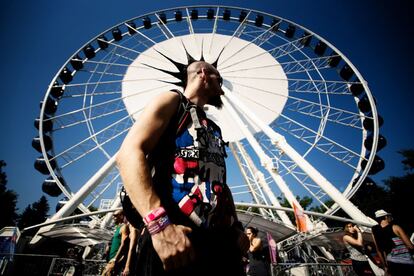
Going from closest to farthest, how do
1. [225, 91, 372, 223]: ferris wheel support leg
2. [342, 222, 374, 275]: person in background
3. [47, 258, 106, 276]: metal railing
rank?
[342, 222, 374, 275]: person in background, [225, 91, 372, 223]: ferris wheel support leg, [47, 258, 106, 276]: metal railing

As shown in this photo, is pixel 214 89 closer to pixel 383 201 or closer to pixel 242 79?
pixel 242 79

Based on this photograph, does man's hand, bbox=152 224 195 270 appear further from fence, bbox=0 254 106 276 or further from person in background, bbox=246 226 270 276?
fence, bbox=0 254 106 276

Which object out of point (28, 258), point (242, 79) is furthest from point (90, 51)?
point (28, 258)

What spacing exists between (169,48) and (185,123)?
56.9ft

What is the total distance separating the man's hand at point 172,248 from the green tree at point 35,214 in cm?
6493

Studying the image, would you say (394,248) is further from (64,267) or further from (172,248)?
(64,267)

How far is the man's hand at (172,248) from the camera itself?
0.93 metres

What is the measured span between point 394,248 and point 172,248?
521 cm

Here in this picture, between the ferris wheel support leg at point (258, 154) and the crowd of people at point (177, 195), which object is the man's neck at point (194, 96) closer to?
the crowd of people at point (177, 195)

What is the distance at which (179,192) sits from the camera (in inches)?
48.1

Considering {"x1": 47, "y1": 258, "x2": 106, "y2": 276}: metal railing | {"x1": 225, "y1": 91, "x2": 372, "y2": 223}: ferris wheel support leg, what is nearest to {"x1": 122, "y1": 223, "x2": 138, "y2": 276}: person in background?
{"x1": 225, "y1": 91, "x2": 372, "y2": 223}: ferris wheel support leg

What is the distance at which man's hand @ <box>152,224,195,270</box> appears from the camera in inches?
36.5

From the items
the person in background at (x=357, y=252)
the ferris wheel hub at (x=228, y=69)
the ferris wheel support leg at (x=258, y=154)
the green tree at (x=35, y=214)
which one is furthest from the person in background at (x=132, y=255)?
the green tree at (x=35, y=214)

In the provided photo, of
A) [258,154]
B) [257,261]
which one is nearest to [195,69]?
[257,261]
